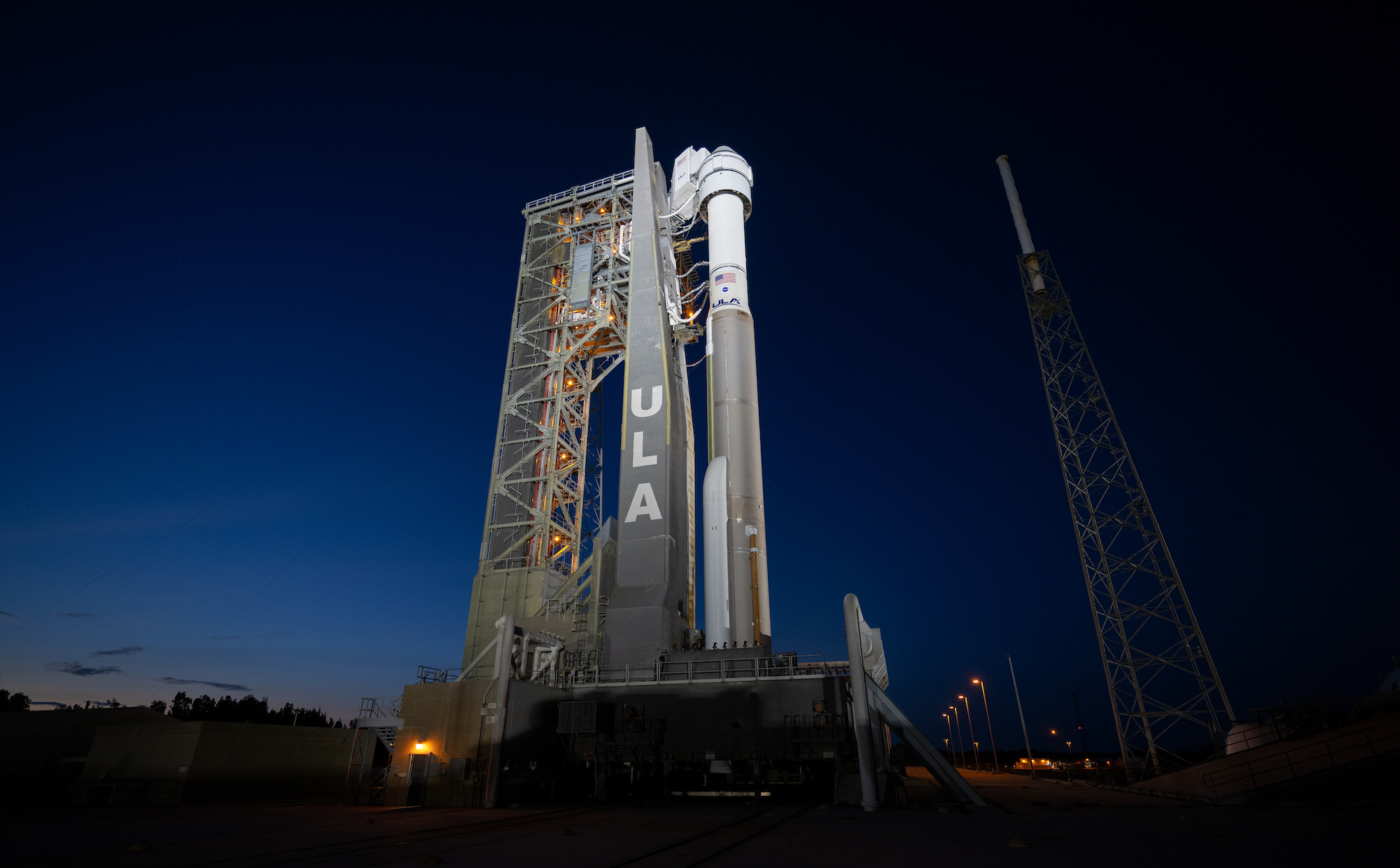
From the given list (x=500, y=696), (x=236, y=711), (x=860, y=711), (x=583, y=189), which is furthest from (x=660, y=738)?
(x=236, y=711)

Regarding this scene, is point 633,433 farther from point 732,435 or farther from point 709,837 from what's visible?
point 709,837

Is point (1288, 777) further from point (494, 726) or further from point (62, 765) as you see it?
point (62, 765)

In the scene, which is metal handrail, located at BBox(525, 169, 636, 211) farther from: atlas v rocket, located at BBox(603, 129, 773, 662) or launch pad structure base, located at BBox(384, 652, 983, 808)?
launch pad structure base, located at BBox(384, 652, 983, 808)

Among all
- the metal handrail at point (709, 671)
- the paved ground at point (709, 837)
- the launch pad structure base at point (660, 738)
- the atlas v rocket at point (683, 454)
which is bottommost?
the paved ground at point (709, 837)

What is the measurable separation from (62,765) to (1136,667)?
4607 centimetres

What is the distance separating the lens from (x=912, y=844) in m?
10.8

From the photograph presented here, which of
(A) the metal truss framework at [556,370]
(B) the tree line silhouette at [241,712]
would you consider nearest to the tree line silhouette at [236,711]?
(B) the tree line silhouette at [241,712]

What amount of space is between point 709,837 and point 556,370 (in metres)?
28.7

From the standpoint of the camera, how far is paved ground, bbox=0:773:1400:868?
30.3ft

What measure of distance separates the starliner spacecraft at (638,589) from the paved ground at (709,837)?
82.5 inches

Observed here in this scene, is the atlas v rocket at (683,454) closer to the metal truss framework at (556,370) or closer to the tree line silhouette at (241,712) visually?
the metal truss framework at (556,370)

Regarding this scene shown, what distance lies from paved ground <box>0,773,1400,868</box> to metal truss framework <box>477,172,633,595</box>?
1788 centimetres

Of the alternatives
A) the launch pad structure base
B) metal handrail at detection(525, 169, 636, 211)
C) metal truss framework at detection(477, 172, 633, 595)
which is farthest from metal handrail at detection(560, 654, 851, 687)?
metal handrail at detection(525, 169, 636, 211)

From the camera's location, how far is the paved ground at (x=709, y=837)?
9250 mm
